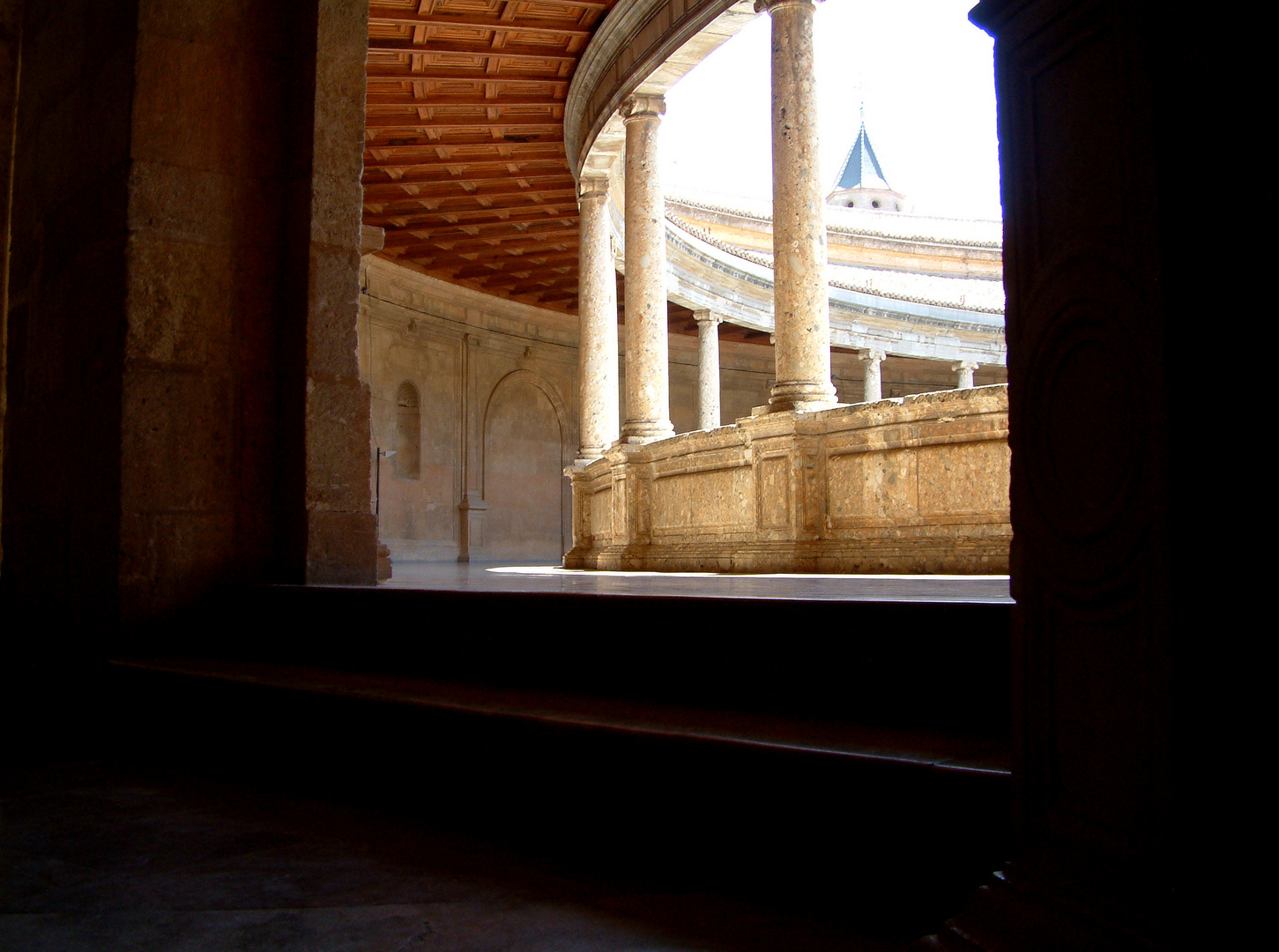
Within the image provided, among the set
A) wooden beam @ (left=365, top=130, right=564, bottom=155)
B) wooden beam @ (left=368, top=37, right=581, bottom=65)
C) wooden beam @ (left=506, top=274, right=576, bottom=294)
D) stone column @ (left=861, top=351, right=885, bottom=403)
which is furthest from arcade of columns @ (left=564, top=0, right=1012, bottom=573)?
stone column @ (left=861, top=351, right=885, bottom=403)

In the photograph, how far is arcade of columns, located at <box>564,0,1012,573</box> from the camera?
23.0ft

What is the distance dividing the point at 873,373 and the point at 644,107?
36.4 feet

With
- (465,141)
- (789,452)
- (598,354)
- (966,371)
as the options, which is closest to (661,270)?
(598,354)

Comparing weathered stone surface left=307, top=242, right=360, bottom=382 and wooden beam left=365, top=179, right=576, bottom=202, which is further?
wooden beam left=365, top=179, right=576, bottom=202

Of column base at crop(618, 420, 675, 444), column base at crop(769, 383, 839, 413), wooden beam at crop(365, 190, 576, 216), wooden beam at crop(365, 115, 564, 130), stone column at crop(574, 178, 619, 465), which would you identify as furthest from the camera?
wooden beam at crop(365, 190, 576, 216)

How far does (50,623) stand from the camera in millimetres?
4562

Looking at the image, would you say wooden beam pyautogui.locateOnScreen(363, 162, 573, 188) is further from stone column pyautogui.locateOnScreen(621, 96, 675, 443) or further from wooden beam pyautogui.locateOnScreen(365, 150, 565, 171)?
stone column pyautogui.locateOnScreen(621, 96, 675, 443)

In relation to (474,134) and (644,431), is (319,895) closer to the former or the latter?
(644,431)

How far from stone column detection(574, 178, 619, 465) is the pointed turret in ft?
87.5

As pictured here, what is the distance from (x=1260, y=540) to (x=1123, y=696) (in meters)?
0.27

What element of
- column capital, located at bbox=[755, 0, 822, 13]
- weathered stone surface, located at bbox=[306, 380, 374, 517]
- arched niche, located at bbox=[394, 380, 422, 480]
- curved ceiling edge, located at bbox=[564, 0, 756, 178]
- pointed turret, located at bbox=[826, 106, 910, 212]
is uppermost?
pointed turret, located at bbox=[826, 106, 910, 212]

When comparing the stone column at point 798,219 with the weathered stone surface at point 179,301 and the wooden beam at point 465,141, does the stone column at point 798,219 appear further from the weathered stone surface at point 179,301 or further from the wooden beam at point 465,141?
the wooden beam at point 465,141

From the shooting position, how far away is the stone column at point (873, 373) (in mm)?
20656

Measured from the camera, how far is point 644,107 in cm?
1118
